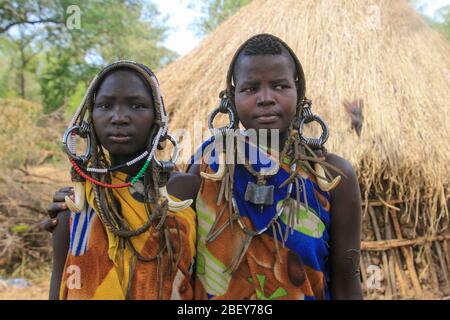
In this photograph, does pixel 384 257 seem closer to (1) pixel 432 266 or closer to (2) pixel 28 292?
(1) pixel 432 266

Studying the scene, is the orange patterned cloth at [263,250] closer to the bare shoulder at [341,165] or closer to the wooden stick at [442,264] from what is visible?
the bare shoulder at [341,165]

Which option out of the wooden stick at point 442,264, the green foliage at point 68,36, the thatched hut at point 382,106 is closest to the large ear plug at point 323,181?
the thatched hut at point 382,106

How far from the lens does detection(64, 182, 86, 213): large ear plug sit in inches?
55.1

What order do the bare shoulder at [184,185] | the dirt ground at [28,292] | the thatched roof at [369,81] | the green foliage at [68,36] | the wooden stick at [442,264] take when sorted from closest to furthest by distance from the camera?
1. the bare shoulder at [184,185]
2. the thatched roof at [369,81]
3. the wooden stick at [442,264]
4. the dirt ground at [28,292]
5. the green foliage at [68,36]

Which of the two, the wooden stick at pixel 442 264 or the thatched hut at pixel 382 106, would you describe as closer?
the thatched hut at pixel 382 106

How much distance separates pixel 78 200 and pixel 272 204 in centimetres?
59

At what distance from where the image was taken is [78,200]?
1417 millimetres

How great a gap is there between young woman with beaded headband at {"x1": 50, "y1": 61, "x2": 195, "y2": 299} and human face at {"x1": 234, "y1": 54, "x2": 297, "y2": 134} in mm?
255

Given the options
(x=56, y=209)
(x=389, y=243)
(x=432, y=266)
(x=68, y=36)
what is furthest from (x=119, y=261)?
(x=68, y=36)

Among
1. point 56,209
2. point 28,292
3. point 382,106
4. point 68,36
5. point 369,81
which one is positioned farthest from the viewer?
point 68,36

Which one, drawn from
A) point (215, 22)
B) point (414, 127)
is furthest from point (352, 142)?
point (215, 22)

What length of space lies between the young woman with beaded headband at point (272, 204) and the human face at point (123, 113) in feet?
0.80

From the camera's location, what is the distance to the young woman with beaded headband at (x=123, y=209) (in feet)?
4.56
